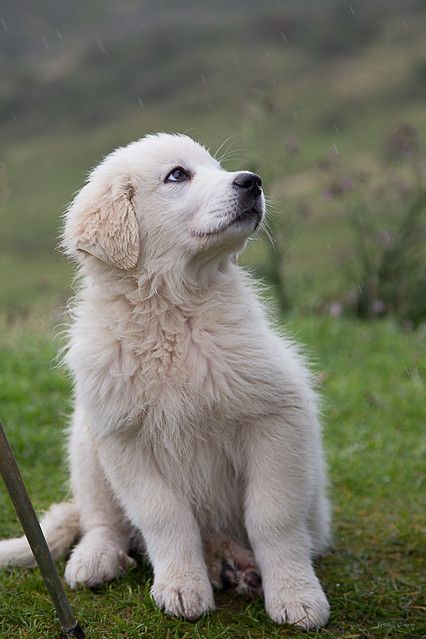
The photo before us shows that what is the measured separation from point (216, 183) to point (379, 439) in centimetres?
314

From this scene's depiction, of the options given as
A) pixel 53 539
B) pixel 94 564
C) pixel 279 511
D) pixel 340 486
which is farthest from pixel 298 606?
pixel 340 486

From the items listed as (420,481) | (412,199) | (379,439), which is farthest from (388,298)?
(420,481)

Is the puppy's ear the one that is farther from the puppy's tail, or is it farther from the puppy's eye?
the puppy's tail

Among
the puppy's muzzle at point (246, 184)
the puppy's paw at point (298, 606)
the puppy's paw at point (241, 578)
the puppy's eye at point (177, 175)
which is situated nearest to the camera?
the puppy's paw at point (298, 606)

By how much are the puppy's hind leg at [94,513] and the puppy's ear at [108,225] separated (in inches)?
33.6

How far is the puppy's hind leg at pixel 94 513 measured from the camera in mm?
3950

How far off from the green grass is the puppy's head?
1404 mm

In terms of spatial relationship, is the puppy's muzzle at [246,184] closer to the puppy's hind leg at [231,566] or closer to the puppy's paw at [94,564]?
the puppy's hind leg at [231,566]

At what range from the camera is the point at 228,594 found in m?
3.79

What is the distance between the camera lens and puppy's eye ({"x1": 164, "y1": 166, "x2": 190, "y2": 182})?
12.6ft

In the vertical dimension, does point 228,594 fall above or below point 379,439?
above

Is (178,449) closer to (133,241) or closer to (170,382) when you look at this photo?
(170,382)

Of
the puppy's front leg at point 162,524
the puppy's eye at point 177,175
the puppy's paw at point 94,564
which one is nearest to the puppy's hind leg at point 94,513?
the puppy's paw at point 94,564

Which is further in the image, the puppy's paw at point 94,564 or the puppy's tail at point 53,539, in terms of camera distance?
the puppy's tail at point 53,539
